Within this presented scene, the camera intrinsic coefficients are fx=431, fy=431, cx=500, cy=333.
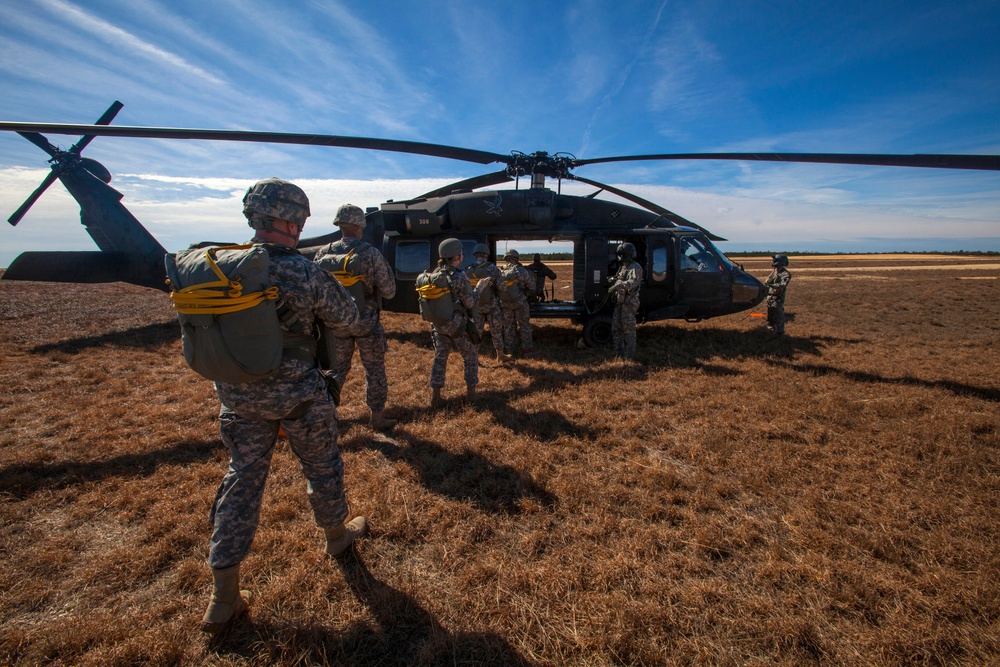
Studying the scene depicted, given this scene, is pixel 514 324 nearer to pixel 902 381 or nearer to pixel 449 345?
pixel 449 345

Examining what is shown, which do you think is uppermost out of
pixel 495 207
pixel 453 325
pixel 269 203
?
pixel 495 207

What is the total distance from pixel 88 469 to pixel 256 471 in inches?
109

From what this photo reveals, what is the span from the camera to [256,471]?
2301 millimetres

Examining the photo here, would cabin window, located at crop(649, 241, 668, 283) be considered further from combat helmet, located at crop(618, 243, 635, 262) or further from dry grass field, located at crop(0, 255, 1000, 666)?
dry grass field, located at crop(0, 255, 1000, 666)

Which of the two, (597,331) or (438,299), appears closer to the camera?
(438,299)

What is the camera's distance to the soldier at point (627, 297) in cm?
718

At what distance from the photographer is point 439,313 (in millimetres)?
5059

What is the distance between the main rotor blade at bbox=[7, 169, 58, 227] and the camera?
11531 millimetres

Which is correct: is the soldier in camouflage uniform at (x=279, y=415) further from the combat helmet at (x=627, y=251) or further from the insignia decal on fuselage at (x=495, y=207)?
the insignia decal on fuselage at (x=495, y=207)

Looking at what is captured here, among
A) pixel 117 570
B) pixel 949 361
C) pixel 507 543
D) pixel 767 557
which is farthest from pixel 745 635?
pixel 949 361

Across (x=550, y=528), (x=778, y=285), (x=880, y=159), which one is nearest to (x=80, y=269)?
(x=550, y=528)

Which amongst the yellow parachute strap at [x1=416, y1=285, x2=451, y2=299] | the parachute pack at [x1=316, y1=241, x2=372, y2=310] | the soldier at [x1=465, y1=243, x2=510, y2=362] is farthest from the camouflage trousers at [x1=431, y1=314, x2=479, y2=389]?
the soldier at [x1=465, y1=243, x2=510, y2=362]

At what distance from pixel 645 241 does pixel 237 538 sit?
8.05 metres

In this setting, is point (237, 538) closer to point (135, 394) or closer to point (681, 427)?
point (681, 427)
